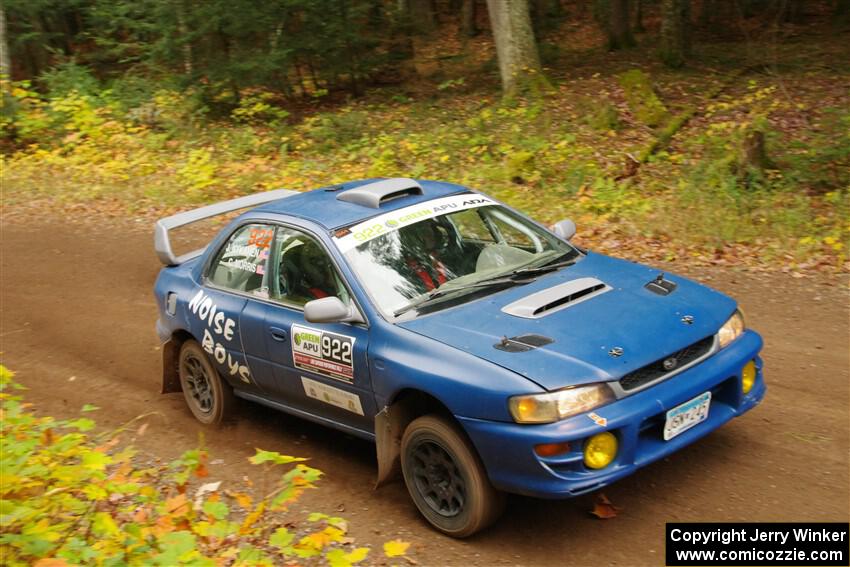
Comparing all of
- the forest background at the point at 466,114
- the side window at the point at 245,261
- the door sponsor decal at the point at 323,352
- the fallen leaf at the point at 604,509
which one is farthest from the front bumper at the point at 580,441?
the forest background at the point at 466,114

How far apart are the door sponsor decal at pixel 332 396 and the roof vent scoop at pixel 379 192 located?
1.31 metres

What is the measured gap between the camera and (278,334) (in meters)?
6.03

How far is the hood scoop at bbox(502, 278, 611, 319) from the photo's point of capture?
5.20 meters

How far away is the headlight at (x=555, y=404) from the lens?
4.51 metres

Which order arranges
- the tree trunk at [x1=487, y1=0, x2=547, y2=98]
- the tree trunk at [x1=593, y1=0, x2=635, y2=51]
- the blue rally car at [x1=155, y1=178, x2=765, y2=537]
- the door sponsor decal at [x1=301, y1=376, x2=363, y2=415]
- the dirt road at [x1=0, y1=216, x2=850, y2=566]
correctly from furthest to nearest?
1. the tree trunk at [x1=593, y1=0, x2=635, y2=51]
2. the tree trunk at [x1=487, y1=0, x2=547, y2=98]
3. the door sponsor decal at [x1=301, y1=376, x2=363, y2=415]
4. the dirt road at [x1=0, y1=216, x2=850, y2=566]
5. the blue rally car at [x1=155, y1=178, x2=765, y2=537]

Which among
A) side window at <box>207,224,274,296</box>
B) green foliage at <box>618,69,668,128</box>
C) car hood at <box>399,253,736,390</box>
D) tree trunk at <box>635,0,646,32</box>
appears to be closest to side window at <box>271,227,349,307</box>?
side window at <box>207,224,274,296</box>

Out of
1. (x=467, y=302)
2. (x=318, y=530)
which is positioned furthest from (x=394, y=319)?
(x=318, y=530)

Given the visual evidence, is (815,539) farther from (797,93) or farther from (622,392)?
(797,93)

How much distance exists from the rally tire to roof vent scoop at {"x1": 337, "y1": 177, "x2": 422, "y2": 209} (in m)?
1.77

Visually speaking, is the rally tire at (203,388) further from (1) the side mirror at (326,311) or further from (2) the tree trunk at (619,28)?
(2) the tree trunk at (619,28)

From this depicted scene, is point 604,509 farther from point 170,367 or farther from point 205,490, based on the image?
point 170,367

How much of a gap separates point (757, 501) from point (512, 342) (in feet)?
5.55

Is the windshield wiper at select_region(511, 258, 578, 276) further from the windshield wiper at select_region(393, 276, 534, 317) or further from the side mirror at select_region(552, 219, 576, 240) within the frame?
the side mirror at select_region(552, 219, 576, 240)

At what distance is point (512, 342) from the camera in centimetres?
488
